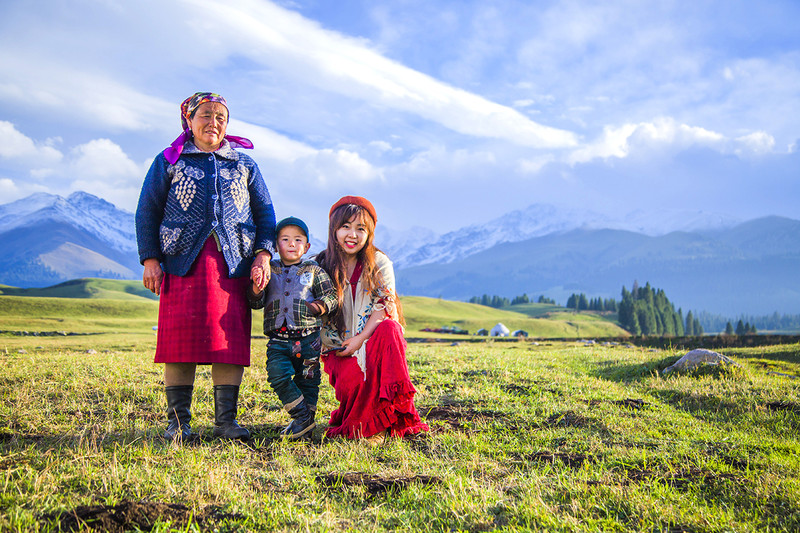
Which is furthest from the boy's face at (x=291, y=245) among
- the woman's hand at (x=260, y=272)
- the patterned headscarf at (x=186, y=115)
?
the patterned headscarf at (x=186, y=115)

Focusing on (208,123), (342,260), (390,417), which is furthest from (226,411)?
(208,123)

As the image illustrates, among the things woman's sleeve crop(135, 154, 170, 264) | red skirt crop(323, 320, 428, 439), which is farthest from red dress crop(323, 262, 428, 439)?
woman's sleeve crop(135, 154, 170, 264)

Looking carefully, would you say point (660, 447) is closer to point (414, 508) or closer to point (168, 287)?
point (414, 508)

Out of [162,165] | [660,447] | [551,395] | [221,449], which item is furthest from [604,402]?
[162,165]

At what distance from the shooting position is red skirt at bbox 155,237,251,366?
5449mm

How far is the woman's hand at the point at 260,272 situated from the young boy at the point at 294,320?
35 mm

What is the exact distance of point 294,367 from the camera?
235 inches

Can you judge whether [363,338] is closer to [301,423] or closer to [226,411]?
[301,423]

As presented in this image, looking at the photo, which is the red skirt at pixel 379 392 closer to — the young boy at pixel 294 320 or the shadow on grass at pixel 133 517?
the young boy at pixel 294 320

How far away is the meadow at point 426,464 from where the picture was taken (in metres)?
3.47

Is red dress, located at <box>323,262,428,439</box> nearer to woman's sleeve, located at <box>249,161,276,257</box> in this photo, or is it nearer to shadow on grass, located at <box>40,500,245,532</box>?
woman's sleeve, located at <box>249,161,276,257</box>

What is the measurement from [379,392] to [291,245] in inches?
73.1

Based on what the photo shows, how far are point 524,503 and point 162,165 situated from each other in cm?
472

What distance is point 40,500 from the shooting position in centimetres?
349
